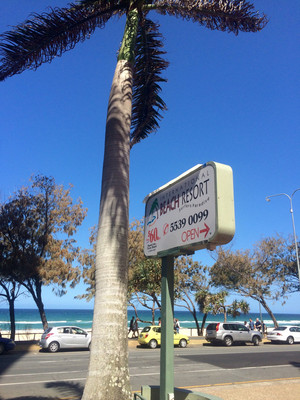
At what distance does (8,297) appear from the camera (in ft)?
81.3

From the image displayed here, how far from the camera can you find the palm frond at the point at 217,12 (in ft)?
24.4

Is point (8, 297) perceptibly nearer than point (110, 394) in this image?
No

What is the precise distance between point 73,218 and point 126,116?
65.3 feet

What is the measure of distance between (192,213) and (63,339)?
19.0 m

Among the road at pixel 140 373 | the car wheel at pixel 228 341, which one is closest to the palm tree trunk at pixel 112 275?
the road at pixel 140 373

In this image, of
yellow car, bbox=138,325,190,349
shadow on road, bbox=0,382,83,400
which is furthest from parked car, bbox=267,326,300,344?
shadow on road, bbox=0,382,83,400

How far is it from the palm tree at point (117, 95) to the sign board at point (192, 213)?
1.85 ft

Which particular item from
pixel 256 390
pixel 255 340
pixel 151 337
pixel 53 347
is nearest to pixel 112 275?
pixel 256 390

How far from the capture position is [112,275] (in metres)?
4.92

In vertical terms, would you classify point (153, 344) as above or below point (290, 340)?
above

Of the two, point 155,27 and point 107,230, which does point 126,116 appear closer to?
point 107,230

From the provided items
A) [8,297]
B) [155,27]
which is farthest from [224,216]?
[8,297]

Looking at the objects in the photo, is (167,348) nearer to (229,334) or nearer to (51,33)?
(51,33)

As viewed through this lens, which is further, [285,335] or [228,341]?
[285,335]
